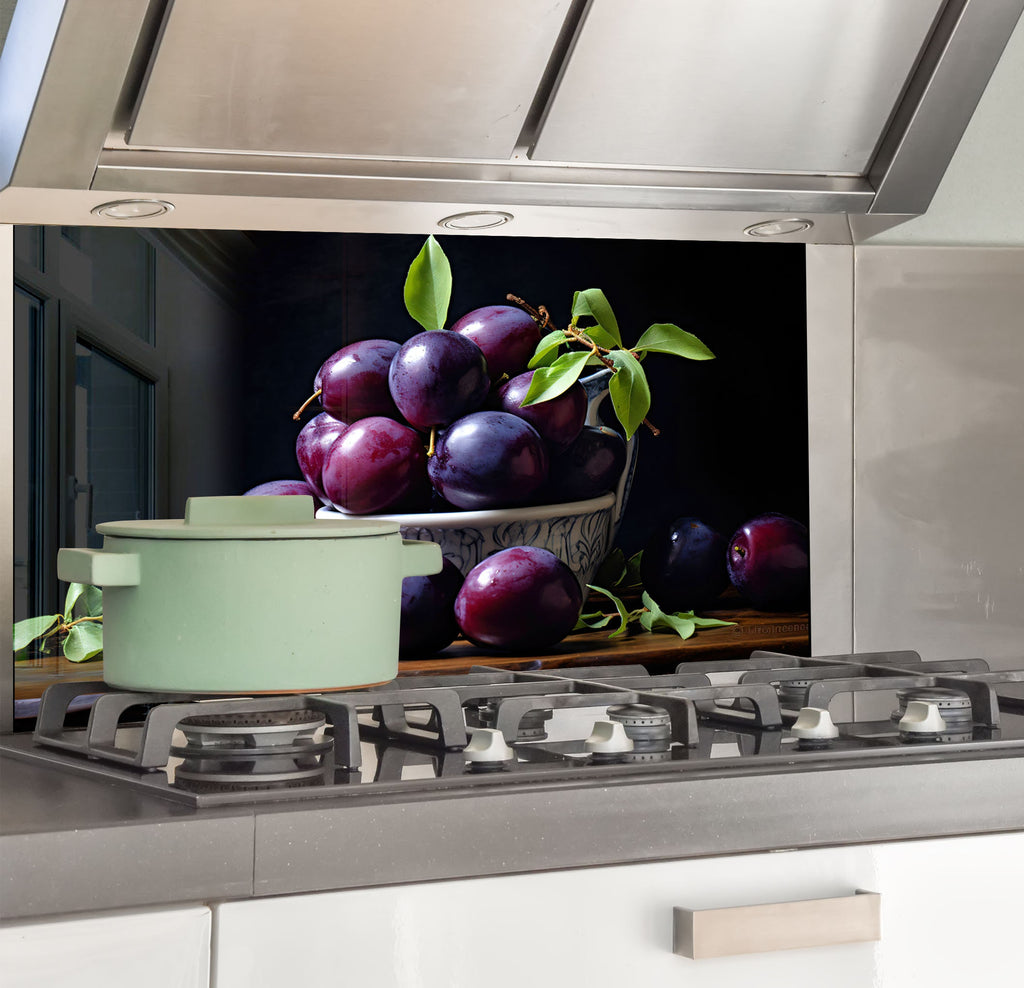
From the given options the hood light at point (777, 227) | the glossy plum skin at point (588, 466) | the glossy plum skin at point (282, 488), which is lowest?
the glossy plum skin at point (282, 488)

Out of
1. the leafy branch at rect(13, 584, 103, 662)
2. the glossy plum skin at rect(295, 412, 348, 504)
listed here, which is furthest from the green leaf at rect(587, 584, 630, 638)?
the leafy branch at rect(13, 584, 103, 662)

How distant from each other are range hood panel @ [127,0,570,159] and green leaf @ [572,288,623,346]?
0.26 meters

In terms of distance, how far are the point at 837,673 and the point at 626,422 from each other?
403mm

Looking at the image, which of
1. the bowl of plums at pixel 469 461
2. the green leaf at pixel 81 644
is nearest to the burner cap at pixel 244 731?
the green leaf at pixel 81 644

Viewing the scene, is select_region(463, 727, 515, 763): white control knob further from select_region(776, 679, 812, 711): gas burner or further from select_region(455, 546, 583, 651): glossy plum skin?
select_region(455, 546, 583, 651): glossy plum skin

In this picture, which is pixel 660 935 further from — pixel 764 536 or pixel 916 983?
pixel 764 536

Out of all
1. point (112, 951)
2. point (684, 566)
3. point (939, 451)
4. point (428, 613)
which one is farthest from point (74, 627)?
point (939, 451)

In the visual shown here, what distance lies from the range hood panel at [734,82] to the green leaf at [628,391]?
25 centimetres

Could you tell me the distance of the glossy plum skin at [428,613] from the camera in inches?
55.9

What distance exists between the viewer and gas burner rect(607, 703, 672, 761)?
3.22 feet

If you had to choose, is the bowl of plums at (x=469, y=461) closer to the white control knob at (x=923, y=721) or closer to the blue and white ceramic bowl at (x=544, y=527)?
the blue and white ceramic bowl at (x=544, y=527)

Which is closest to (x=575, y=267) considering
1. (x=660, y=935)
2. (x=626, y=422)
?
(x=626, y=422)

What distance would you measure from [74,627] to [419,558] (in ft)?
1.29

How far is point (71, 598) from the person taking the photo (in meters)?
1.29
